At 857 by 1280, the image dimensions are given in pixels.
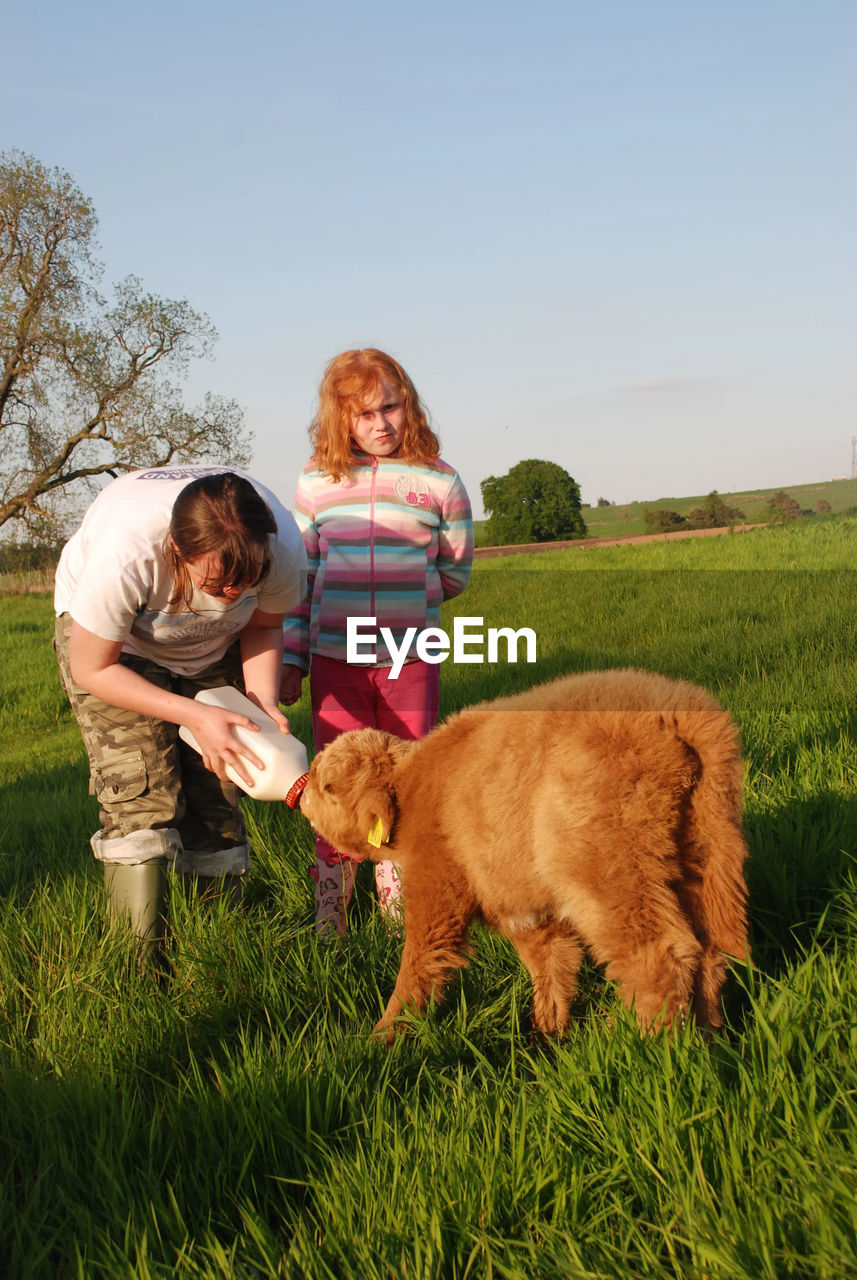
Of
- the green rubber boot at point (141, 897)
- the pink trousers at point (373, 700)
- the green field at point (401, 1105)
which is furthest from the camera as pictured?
the pink trousers at point (373, 700)

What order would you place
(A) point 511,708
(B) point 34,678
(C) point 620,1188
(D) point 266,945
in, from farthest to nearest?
(B) point 34,678
(D) point 266,945
(A) point 511,708
(C) point 620,1188

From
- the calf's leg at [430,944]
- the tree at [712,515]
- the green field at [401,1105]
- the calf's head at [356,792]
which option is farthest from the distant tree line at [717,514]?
the calf's leg at [430,944]

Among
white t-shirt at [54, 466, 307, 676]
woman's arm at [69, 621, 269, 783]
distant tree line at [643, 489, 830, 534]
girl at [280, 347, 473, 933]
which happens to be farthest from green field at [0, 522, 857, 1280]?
distant tree line at [643, 489, 830, 534]

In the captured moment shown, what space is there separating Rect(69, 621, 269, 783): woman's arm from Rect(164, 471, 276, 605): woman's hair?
1.52ft

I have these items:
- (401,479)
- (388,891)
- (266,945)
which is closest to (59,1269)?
(266,945)

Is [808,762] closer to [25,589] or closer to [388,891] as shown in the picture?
[388,891]

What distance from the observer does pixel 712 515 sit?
2700 centimetres

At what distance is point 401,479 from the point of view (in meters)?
4.15

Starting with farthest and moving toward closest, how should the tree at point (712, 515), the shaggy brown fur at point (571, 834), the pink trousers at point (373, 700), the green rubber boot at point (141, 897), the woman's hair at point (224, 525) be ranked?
the tree at point (712, 515) < the pink trousers at point (373, 700) < the green rubber boot at point (141, 897) < the woman's hair at point (224, 525) < the shaggy brown fur at point (571, 834)

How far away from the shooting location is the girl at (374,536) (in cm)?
409

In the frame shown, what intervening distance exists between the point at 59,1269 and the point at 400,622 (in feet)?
8.73

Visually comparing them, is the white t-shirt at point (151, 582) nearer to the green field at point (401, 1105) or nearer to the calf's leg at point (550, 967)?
the green field at point (401, 1105)

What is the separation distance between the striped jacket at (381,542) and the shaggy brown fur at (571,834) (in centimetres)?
100

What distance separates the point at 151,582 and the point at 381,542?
114 centimetres
